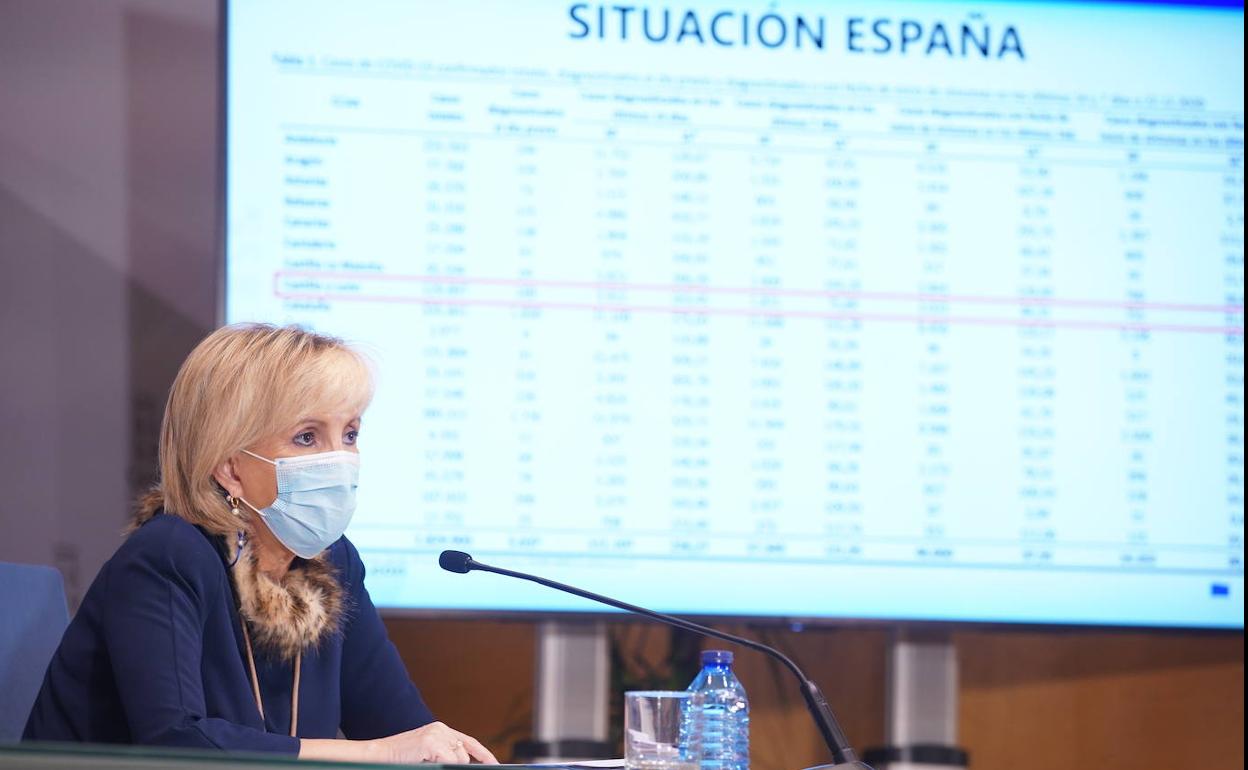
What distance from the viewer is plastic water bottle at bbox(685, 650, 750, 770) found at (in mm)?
1509

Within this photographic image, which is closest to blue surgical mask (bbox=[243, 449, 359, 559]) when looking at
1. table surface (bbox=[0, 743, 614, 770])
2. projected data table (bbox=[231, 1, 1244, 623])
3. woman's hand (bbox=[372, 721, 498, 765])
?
woman's hand (bbox=[372, 721, 498, 765])

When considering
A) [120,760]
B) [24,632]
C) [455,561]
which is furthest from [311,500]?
[120,760]

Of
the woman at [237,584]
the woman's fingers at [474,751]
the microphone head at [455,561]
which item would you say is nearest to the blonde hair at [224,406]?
the woman at [237,584]

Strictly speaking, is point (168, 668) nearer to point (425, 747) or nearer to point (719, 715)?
point (425, 747)

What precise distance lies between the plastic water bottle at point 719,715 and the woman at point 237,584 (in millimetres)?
279

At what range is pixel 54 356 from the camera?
2820 millimetres

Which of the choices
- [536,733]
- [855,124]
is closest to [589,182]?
[855,124]

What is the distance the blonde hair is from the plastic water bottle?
583mm

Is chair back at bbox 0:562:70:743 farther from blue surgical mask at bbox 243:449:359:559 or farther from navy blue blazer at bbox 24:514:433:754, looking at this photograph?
blue surgical mask at bbox 243:449:359:559

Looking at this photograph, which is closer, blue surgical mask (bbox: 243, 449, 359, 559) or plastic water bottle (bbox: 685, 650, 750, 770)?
plastic water bottle (bbox: 685, 650, 750, 770)

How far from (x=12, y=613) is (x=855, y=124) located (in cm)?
186

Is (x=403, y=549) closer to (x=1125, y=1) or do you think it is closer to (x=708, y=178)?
(x=708, y=178)

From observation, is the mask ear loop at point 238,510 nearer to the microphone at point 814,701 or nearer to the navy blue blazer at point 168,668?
the navy blue blazer at point 168,668

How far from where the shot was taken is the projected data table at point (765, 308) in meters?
2.65
